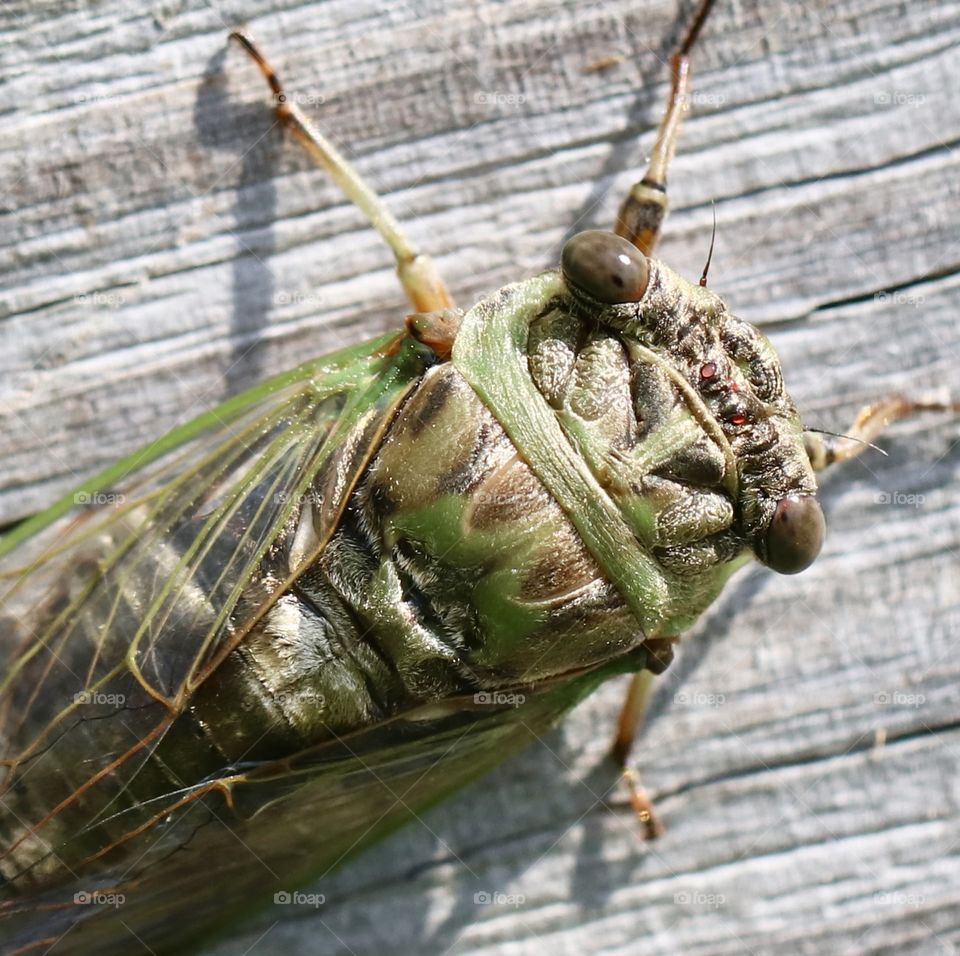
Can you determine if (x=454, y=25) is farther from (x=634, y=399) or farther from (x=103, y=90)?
(x=634, y=399)

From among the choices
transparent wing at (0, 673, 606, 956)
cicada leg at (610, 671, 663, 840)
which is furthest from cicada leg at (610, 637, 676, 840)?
transparent wing at (0, 673, 606, 956)

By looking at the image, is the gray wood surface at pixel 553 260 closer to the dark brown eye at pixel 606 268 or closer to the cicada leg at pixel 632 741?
the cicada leg at pixel 632 741

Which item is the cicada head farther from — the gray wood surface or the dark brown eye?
the gray wood surface

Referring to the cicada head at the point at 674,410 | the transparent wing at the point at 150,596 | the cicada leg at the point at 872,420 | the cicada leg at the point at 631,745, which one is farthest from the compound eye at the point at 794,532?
the transparent wing at the point at 150,596

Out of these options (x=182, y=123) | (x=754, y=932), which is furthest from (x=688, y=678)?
(x=182, y=123)

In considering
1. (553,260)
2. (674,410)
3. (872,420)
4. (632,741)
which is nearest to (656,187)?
(553,260)

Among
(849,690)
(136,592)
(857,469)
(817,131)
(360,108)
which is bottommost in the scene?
(849,690)
